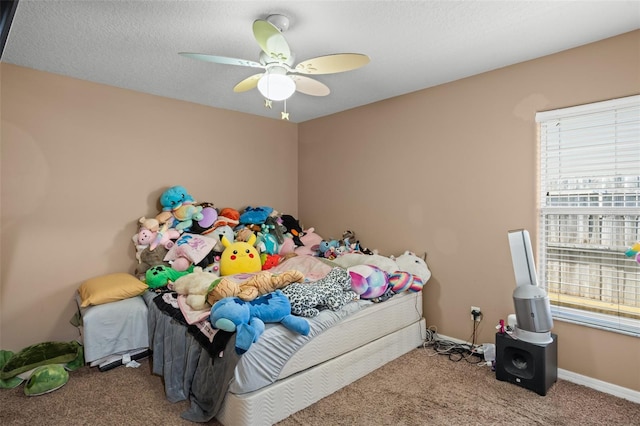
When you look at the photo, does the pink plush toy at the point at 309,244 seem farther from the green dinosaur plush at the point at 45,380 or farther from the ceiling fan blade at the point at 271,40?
the ceiling fan blade at the point at 271,40

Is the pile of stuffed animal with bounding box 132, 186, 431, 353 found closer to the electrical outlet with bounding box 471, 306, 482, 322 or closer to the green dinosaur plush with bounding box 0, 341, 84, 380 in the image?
the electrical outlet with bounding box 471, 306, 482, 322

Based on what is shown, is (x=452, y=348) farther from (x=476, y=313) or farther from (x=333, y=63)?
(x=333, y=63)

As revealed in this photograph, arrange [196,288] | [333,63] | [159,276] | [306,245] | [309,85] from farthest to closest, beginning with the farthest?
1. [306,245]
2. [159,276]
3. [196,288]
4. [309,85]
5. [333,63]

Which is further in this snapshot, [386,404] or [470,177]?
[470,177]

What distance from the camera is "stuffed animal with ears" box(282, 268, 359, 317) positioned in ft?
7.48

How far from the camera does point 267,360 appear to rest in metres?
1.98

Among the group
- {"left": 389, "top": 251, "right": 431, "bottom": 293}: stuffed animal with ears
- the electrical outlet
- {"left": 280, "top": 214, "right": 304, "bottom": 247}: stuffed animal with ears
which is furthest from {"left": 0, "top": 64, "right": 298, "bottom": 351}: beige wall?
the electrical outlet

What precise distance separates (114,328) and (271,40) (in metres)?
2.48

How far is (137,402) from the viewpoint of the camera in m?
2.28

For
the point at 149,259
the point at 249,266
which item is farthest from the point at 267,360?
the point at 149,259

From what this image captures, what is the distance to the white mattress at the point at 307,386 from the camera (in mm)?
1901

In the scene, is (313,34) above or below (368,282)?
above

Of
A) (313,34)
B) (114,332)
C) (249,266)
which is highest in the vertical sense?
(313,34)

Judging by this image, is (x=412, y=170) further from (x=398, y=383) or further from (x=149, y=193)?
(x=149, y=193)
